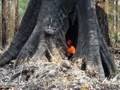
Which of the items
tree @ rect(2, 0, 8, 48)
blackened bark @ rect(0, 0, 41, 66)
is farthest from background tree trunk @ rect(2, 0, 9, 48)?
blackened bark @ rect(0, 0, 41, 66)

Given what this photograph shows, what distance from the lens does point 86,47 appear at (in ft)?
30.0

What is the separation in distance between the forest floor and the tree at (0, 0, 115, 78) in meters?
0.41

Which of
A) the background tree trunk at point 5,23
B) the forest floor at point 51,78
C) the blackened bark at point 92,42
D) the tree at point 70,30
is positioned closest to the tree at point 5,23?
the background tree trunk at point 5,23

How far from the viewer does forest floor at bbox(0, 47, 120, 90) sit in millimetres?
7141

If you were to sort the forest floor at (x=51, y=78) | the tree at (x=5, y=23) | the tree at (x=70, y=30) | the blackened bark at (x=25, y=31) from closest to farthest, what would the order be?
the forest floor at (x=51, y=78), the tree at (x=70, y=30), the blackened bark at (x=25, y=31), the tree at (x=5, y=23)

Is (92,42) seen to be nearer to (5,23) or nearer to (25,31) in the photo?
(25,31)

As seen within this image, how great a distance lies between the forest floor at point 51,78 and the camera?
23.4 ft

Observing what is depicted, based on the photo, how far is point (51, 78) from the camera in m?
7.45

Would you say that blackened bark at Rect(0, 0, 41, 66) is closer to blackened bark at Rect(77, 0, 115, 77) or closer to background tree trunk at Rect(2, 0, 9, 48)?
blackened bark at Rect(77, 0, 115, 77)

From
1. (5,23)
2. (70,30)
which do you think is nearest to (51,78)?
(70,30)

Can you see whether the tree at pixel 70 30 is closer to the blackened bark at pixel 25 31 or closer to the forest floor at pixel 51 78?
the blackened bark at pixel 25 31

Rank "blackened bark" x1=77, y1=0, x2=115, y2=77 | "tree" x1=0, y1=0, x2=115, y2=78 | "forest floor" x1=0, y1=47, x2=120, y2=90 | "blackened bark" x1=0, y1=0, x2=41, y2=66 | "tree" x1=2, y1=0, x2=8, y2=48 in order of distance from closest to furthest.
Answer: "forest floor" x1=0, y1=47, x2=120, y2=90 → "blackened bark" x1=77, y1=0, x2=115, y2=77 → "tree" x1=0, y1=0, x2=115, y2=78 → "blackened bark" x1=0, y1=0, x2=41, y2=66 → "tree" x1=2, y1=0, x2=8, y2=48

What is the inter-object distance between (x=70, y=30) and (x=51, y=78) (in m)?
2.70

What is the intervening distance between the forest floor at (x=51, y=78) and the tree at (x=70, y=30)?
41cm
